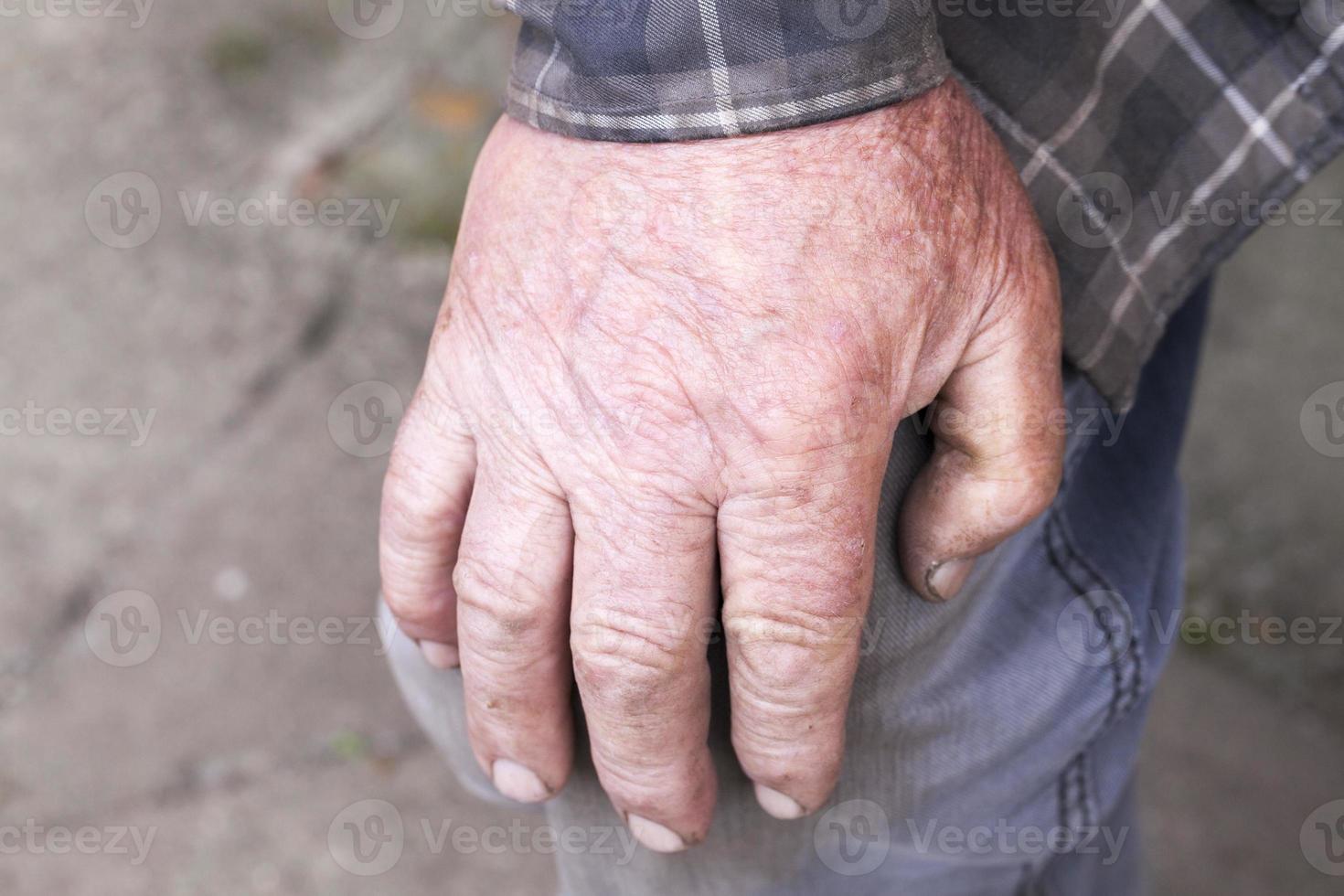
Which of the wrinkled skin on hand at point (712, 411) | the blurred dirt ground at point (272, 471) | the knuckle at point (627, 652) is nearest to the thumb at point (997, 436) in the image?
the wrinkled skin on hand at point (712, 411)

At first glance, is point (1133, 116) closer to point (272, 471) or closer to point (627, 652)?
point (627, 652)

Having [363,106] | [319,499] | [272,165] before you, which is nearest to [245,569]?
[319,499]

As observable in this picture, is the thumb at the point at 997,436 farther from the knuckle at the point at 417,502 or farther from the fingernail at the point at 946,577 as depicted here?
the knuckle at the point at 417,502

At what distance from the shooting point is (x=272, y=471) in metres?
2.09

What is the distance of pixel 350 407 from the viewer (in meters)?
2.16

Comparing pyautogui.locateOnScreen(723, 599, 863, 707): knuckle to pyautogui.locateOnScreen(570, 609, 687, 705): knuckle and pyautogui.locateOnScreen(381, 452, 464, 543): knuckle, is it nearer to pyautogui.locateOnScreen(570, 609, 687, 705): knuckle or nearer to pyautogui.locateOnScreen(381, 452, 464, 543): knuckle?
pyautogui.locateOnScreen(570, 609, 687, 705): knuckle

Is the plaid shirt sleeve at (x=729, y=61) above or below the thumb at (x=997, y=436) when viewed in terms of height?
above

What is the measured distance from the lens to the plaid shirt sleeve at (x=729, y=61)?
69cm

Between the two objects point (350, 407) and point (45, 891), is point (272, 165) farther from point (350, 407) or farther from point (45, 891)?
point (45, 891)

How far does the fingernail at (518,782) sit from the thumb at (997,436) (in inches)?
13.5

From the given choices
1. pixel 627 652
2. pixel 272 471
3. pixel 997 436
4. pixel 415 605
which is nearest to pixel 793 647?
pixel 627 652

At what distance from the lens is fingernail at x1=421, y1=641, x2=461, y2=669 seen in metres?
0.90

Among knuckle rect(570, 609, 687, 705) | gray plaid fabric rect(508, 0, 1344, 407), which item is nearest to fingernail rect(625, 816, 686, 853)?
knuckle rect(570, 609, 687, 705)

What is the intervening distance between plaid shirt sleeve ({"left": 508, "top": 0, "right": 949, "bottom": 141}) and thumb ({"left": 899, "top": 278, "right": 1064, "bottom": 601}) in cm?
18
